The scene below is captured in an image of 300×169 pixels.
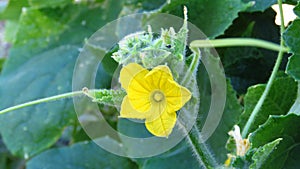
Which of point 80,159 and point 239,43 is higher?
point 239,43

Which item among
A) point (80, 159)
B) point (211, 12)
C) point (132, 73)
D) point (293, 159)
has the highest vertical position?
point (211, 12)

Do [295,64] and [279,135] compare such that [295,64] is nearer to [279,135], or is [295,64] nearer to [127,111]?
[279,135]

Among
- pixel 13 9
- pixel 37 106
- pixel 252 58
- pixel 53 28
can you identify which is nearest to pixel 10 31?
pixel 13 9

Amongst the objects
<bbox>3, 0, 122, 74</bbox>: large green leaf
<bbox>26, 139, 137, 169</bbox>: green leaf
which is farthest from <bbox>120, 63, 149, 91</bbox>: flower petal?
<bbox>3, 0, 122, 74</bbox>: large green leaf

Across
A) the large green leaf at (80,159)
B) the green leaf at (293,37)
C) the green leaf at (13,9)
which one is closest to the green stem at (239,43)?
the green leaf at (293,37)

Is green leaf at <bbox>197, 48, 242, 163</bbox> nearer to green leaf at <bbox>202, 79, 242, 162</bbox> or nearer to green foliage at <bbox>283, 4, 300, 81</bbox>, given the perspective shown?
green leaf at <bbox>202, 79, 242, 162</bbox>

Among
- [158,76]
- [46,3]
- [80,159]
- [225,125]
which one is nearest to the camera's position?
[158,76]

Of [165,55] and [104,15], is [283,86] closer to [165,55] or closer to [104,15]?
[165,55]
